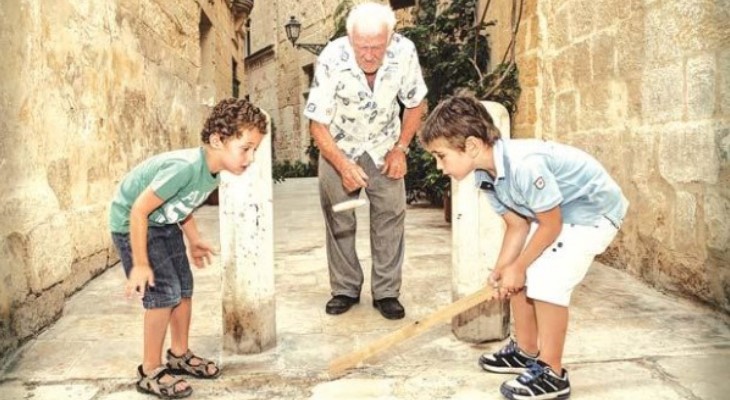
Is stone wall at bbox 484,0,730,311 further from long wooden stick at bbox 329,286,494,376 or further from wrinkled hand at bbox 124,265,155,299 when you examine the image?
wrinkled hand at bbox 124,265,155,299

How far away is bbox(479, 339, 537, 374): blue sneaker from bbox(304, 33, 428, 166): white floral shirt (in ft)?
3.45

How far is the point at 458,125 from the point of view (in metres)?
1.88

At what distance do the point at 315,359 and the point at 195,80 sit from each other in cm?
536

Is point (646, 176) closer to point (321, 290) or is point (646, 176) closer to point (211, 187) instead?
point (321, 290)

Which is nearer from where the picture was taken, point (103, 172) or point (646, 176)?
point (646, 176)

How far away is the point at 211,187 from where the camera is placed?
2027mm

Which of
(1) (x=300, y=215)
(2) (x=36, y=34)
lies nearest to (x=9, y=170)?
(2) (x=36, y=34)

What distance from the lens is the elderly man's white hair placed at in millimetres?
2531

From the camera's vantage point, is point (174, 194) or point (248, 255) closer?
point (174, 194)

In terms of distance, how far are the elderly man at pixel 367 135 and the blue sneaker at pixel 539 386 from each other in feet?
3.05

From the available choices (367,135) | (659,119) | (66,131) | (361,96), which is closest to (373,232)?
(367,135)

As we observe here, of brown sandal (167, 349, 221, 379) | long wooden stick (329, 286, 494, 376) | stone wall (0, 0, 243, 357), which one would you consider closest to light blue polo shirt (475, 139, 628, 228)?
long wooden stick (329, 286, 494, 376)

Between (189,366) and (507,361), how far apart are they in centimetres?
108

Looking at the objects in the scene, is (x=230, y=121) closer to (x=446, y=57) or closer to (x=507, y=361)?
(x=507, y=361)
